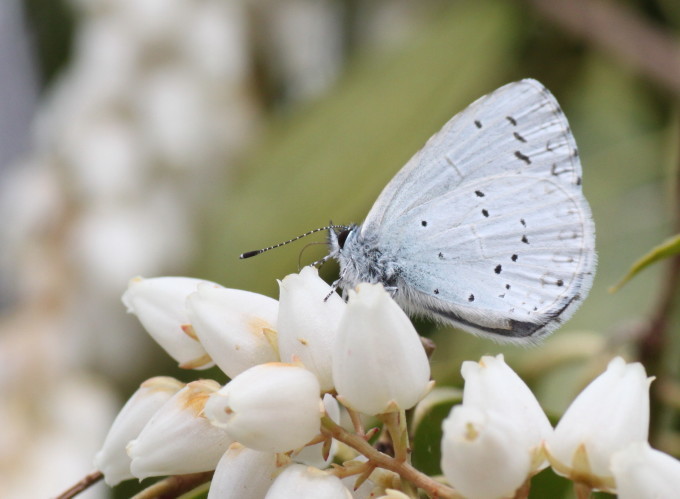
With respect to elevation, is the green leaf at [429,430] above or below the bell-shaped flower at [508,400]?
below

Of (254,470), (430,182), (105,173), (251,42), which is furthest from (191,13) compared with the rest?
(254,470)

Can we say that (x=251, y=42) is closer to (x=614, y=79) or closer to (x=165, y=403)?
(x=614, y=79)

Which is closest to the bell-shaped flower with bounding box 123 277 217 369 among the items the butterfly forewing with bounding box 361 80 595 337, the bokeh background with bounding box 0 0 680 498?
the butterfly forewing with bounding box 361 80 595 337

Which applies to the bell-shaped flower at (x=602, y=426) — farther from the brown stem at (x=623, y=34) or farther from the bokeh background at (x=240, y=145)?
the brown stem at (x=623, y=34)

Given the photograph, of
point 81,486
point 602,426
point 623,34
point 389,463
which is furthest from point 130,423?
point 623,34

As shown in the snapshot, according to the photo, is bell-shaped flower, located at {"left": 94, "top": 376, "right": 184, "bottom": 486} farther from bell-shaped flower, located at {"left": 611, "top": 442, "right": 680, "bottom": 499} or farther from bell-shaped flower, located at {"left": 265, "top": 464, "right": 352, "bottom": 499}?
bell-shaped flower, located at {"left": 611, "top": 442, "right": 680, "bottom": 499}

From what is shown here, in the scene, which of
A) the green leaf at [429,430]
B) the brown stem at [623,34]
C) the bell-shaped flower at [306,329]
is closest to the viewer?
the bell-shaped flower at [306,329]

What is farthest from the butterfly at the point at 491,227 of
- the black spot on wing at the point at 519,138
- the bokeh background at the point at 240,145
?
the bokeh background at the point at 240,145
